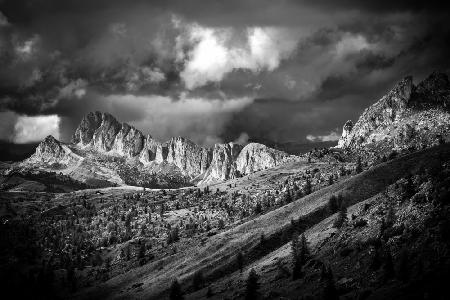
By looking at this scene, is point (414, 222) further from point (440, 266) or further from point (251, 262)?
point (251, 262)

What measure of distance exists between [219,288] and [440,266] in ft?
302

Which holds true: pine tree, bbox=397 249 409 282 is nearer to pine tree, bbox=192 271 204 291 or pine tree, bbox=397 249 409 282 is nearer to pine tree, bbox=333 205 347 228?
pine tree, bbox=333 205 347 228

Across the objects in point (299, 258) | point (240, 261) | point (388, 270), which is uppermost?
point (388, 270)

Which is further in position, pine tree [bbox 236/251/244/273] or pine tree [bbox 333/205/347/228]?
pine tree [bbox 236/251/244/273]

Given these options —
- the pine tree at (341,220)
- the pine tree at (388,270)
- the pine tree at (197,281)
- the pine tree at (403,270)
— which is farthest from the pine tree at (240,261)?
the pine tree at (403,270)

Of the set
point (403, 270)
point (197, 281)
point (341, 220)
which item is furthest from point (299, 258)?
point (197, 281)

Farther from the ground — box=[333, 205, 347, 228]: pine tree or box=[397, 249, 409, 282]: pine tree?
box=[333, 205, 347, 228]: pine tree

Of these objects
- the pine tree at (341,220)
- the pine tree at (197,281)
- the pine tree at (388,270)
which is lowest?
the pine tree at (197,281)

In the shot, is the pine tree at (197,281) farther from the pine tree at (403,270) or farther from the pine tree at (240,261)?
the pine tree at (403,270)

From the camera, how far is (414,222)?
110375mm

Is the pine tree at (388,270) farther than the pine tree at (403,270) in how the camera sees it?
Yes

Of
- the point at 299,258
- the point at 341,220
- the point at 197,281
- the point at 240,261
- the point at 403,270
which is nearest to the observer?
the point at 403,270

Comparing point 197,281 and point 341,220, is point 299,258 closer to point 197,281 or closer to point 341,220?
point 341,220

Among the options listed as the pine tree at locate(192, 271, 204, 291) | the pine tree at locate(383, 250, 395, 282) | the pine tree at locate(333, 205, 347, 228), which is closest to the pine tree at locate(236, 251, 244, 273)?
the pine tree at locate(192, 271, 204, 291)
